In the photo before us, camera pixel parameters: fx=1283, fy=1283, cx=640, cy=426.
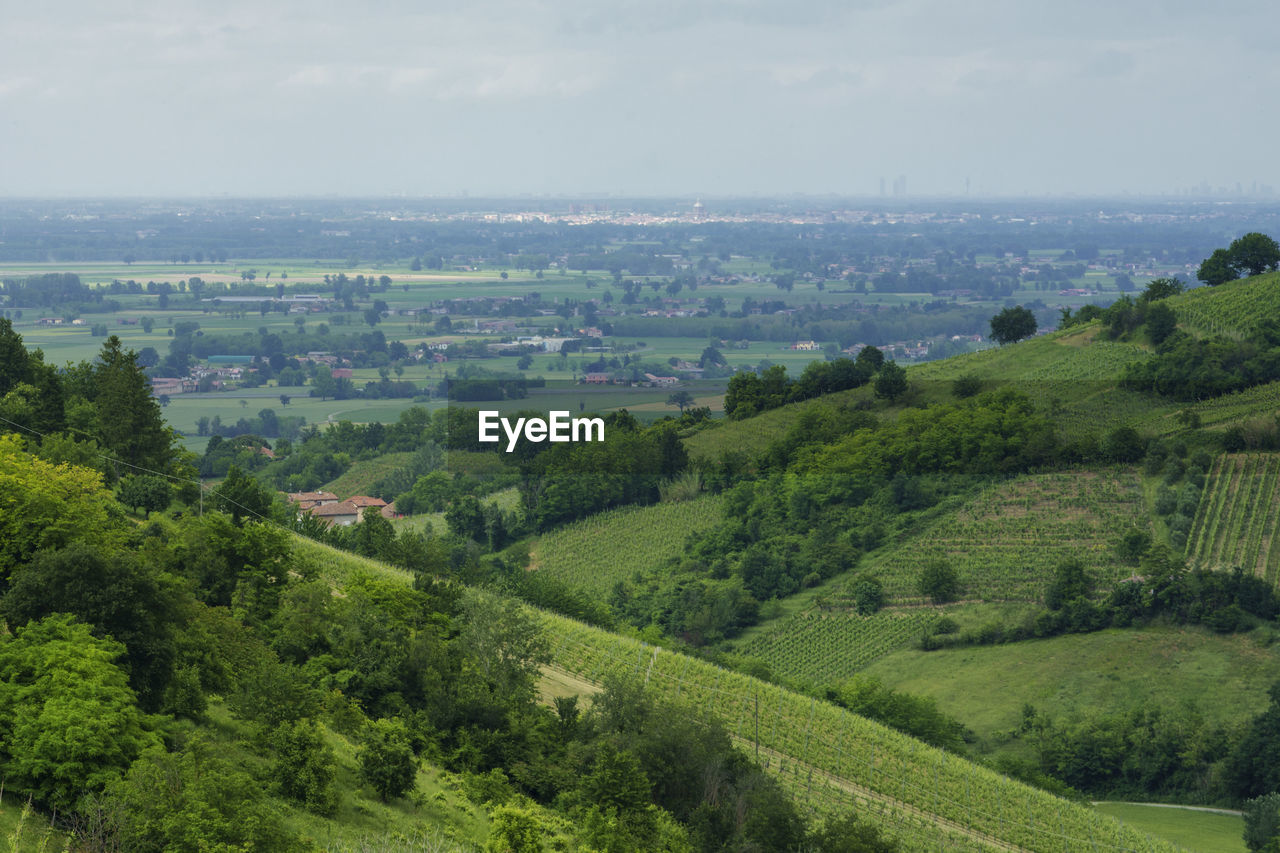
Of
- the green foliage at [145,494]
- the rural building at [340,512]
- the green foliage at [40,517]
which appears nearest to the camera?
the green foliage at [40,517]

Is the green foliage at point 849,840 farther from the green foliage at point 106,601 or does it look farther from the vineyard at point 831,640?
the vineyard at point 831,640

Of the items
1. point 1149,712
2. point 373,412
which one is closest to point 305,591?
point 1149,712

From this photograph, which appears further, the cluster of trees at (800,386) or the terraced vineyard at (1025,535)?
the cluster of trees at (800,386)

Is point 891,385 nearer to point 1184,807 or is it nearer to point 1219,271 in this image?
point 1219,271

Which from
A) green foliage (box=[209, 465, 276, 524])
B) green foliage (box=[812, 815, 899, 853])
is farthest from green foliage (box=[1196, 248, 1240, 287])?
green foliage (box=[812, 815, 899, 853])

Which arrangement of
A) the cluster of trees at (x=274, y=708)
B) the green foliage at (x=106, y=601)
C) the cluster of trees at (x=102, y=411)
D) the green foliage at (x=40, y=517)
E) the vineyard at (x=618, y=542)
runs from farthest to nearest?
the vineyard at (x=618, y=542) → the cluster of trees at (x=102, y=411) → the green foliage at (x=40, y=517) → the green foliage at (x=106, y=601) → the cluster of trees at (x=274, y=708)

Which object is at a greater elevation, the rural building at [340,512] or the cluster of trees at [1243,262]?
the cluster of trees at [1243,262]

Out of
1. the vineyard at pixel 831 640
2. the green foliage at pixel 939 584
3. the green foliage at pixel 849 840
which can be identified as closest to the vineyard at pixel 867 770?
the green foliage at pixel 849 840

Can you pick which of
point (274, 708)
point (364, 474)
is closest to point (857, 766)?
point (274, 708)

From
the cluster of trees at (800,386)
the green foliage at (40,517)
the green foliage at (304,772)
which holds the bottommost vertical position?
the cluster of trees at (800,386)
